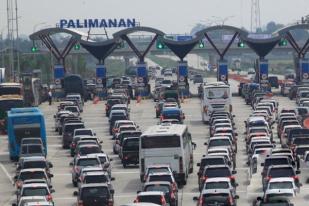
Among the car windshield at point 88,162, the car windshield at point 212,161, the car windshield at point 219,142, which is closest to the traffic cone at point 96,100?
the car windshield at point 219,142

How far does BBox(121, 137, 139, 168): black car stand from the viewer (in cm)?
6116

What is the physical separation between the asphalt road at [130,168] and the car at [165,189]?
2.74 metres

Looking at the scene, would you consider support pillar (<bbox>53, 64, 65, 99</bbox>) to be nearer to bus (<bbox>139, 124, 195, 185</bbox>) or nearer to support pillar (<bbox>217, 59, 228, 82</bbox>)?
support pillar (<bbox>217, 59, 228, 82</bbox>)

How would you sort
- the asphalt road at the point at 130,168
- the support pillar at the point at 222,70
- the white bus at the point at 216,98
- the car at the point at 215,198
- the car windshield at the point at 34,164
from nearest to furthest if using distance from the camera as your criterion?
the car at the point at 215,198 → the asphalt road at the point at 130,168 → the car windshield at the point at 34,164 → the white bus at the point at 216,98 → the support pillar at the point at 222,70

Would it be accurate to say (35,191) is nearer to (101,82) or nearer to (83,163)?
(83,163)

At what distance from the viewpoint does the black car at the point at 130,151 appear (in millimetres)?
61156

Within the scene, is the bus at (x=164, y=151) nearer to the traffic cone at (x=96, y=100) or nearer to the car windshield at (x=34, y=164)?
the car windshield at (x=34, y=164)

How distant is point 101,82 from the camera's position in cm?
10981

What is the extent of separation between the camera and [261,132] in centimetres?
6662

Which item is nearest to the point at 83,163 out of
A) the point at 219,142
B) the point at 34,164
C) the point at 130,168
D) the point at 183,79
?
the point at 34,164

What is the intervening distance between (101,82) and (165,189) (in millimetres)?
65199

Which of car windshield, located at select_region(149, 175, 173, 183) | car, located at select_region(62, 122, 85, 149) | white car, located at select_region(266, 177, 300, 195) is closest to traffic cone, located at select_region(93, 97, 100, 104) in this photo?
car, located at select_region(62, 122, 85, 149)

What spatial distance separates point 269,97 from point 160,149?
41.2 meters

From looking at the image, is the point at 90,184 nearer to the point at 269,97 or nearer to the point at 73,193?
the point at 73,193
